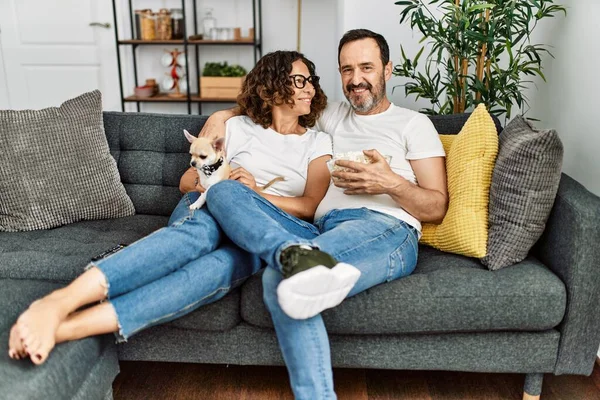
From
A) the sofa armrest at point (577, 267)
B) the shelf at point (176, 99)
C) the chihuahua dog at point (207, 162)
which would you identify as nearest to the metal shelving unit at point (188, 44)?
the shelf at point (176, 99)

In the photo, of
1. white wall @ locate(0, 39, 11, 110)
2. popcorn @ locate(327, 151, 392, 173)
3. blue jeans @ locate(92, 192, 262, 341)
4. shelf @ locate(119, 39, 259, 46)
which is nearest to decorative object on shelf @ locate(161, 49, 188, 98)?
shelf @ locate(119, 39, 259, 46)

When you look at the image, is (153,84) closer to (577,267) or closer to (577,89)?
(577,89)

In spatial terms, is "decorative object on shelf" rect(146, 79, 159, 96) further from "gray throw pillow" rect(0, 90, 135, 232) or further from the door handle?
"gray throw pillow" rect(0, 90, 135, 232)

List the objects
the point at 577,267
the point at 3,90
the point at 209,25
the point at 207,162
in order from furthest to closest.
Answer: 1. the point at 3,90
2. the point at 209,25
3. the point at 207,162
4. the point at 577,267

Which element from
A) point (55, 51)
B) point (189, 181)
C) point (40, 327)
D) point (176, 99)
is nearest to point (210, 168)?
point (189, 181)

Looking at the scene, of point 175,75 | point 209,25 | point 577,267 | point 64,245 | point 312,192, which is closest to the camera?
point 577,267

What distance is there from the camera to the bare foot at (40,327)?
1.25 metres

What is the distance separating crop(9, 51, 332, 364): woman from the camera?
1367 millimetres

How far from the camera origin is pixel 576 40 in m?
2.25

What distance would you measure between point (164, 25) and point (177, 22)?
0.10 m

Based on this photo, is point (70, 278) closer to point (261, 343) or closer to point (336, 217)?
point (261, 343)

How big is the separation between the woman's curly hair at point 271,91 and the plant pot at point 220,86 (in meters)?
2.21

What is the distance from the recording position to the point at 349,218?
1834mm

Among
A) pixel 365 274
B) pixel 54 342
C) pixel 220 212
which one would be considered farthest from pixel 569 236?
pixel 54 342
